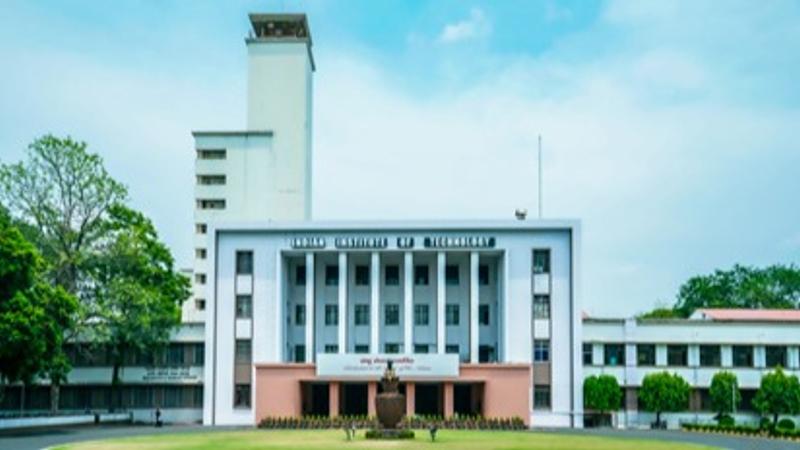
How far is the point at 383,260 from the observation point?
62688 millimetres

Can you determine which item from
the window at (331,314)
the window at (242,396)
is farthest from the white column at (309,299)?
the window at (242,396)

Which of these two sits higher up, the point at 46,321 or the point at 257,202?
the point at 257,202

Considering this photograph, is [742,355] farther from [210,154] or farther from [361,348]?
[210,154]

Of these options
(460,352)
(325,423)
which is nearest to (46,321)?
(325,423)

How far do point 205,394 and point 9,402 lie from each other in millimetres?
12192

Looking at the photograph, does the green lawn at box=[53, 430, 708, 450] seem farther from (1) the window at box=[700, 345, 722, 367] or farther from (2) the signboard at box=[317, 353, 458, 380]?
(1) the window at box=[700, 345, 722, 367]

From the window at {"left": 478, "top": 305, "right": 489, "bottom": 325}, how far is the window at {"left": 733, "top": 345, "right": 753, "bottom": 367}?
14.0m

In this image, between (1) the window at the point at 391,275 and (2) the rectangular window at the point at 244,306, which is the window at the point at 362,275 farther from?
(2) the rectangular window at the point at 244,306

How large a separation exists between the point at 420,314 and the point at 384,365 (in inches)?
267

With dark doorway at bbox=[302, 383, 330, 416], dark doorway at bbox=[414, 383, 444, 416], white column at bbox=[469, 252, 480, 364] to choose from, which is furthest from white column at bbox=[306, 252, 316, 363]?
white column at bbox=[469, 252, 480, 364]

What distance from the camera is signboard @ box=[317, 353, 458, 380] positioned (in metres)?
56.4

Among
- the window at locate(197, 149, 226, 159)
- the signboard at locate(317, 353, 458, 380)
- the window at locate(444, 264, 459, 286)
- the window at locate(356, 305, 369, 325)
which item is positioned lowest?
the signboard at locate(317, 353, 458, 380)

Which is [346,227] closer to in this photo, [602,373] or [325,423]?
[325,423]

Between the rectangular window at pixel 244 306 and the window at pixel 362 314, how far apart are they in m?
6.60
